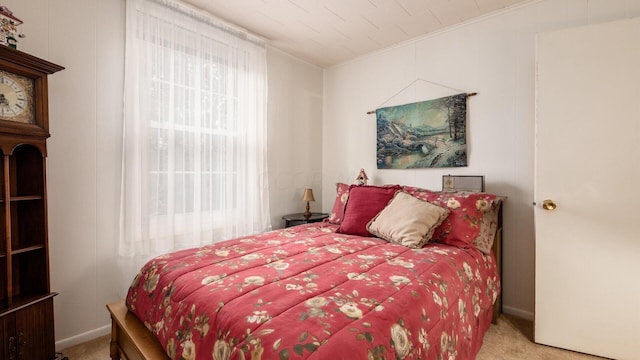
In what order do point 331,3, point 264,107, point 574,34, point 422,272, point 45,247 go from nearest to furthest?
point 422,272 → point 45,247 → point 574,34 → point 331,3 → point 264,107

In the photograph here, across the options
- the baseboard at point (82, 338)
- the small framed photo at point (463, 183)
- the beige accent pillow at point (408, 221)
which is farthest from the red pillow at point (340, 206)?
the baseboard at point (82, 338)

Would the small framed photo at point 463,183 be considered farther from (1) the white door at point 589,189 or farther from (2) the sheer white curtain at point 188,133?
(2) the sheer white curtain at point 188,133

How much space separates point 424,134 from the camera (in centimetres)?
283

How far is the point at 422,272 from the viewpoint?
4.69 ft

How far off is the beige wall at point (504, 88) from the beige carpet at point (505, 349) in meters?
0.41

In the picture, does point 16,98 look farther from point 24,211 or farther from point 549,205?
point 549,205

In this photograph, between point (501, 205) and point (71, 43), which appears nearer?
point (71, 43)

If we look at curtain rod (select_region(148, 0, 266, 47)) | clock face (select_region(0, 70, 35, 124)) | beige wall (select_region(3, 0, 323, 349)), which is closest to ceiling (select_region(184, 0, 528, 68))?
curtain rod (select_region(148, 0, 266, 47))

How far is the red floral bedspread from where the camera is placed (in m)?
0.91

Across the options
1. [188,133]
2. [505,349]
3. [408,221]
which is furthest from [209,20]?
[505,349]

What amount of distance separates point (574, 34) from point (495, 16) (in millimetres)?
769

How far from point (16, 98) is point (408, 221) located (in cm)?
242

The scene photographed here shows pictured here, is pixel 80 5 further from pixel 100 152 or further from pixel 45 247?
A: pixel 45 247

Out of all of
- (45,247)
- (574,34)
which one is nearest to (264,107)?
(45,247)
